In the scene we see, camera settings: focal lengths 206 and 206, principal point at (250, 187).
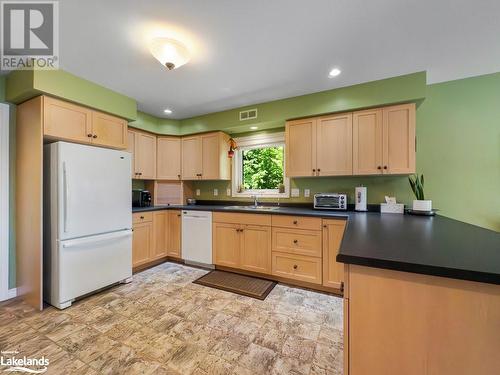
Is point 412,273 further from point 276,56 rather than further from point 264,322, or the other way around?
point 276,56

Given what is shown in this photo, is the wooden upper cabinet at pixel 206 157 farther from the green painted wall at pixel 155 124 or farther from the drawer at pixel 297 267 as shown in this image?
the drawer at pixel 297 267

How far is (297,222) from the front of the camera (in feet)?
8.46

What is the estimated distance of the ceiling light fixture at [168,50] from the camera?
1746mm

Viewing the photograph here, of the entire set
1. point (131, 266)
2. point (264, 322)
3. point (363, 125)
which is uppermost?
point (363, 125)

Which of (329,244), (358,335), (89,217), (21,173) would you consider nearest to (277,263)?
(329,244)

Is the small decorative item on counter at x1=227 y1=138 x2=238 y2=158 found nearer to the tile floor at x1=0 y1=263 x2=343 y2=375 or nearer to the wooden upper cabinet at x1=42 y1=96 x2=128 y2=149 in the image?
the wooden upper cabinet at x1=42 y1=96 x2=128 y2=149

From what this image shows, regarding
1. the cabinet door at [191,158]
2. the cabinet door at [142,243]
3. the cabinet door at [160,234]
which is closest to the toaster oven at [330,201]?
the cabinet door at [191,158]

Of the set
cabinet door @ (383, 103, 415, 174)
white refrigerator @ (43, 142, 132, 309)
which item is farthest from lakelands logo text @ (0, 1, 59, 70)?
cabinet door @ (383, 103, 415, 174)

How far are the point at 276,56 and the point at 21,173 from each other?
3.04 m

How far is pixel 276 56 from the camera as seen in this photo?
200 centimetres

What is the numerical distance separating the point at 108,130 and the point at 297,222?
267 cm

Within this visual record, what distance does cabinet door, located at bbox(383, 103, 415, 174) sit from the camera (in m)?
2.35

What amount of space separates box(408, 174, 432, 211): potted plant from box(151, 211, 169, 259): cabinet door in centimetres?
349

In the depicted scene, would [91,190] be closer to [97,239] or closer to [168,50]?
[97,239]
